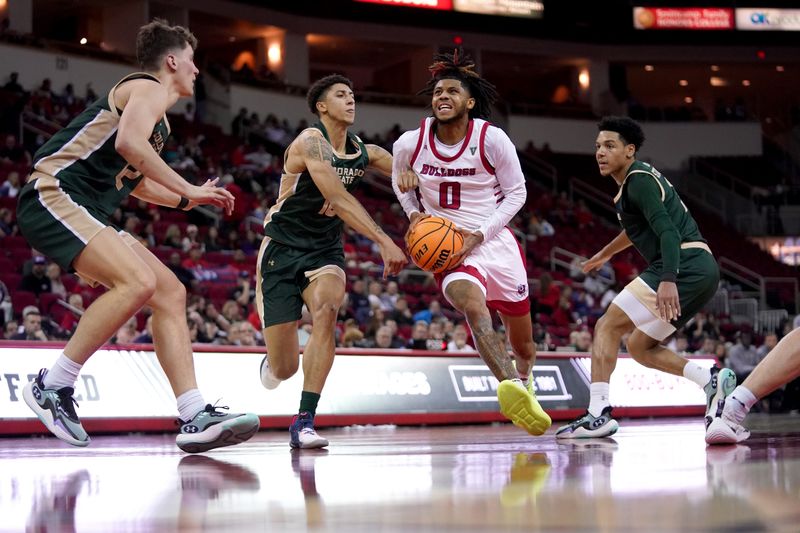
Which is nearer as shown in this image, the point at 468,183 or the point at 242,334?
the point at 468,183

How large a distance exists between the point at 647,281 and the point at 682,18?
27.3 m

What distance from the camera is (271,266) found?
662cm

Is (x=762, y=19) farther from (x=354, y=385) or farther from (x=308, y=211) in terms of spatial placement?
(x=308, y=211)

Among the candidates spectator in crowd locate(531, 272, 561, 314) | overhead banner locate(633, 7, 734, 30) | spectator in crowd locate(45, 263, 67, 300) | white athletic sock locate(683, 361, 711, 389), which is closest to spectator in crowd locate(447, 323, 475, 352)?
spectator in crowd locate(531, 272, 561, 314)

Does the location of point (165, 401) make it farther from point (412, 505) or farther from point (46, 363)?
point (412, 505)

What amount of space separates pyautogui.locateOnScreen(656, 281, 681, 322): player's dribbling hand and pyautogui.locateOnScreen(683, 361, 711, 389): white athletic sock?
598 millimetres

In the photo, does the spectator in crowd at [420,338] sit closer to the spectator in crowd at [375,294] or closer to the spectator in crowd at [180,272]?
the spectator in crowd at [375,294]

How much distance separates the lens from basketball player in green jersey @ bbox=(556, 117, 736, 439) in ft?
20.5

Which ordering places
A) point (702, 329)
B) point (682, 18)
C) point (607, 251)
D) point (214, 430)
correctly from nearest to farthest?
point (214, 430) → point (607, 251) → point (702, 329) → point (682, 18)

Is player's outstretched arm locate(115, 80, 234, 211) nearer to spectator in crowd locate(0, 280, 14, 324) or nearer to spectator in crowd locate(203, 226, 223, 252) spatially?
spectator in crowd locate(0, 280, 14, 324)

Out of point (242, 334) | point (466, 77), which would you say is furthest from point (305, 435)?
point (242, 334)

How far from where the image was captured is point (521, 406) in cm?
550

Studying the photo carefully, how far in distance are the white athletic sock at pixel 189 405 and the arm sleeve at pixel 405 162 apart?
197cm

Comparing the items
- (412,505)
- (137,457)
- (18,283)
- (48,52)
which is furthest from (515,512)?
(48,52)
